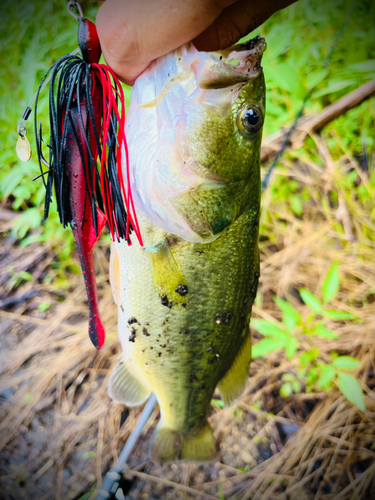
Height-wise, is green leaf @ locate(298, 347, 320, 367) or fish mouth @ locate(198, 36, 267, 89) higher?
fish mouth @ locate(198, 36, 267, 89)

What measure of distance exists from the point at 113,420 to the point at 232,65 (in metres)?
1.37

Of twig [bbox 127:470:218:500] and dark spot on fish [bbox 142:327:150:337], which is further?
twig [bbox 127:470:218:500]

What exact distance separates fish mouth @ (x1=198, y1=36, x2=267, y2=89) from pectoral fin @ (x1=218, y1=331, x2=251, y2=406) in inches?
23.4

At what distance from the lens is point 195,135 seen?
1.42 ft

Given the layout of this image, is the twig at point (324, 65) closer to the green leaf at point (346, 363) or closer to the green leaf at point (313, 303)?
the green leaf at point (313, 303)

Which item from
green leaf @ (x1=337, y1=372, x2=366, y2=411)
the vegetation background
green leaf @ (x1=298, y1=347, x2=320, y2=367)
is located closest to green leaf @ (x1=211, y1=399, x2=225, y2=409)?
the vegetation background

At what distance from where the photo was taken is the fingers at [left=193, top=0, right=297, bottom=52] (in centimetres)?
43

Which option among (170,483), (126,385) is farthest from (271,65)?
(170,483)

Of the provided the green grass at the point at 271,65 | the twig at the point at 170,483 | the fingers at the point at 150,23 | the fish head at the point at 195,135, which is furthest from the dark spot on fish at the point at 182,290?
the twig at the point at 170,483

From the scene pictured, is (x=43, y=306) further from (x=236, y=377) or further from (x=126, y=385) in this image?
(x=236, y=377)

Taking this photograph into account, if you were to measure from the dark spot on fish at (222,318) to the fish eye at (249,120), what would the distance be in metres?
0.36

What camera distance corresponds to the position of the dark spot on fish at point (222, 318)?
2.10 ft

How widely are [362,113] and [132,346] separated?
1372mm

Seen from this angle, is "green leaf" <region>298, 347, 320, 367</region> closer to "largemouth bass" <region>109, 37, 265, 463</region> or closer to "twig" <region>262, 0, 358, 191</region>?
"largemouth bass" <region>109, 37, 265, 463</region>
